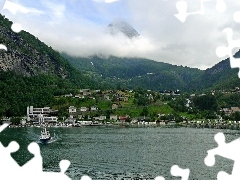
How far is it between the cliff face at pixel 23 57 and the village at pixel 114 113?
1330 inches

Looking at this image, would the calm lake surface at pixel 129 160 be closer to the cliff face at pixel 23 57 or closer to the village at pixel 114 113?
the village at pixel 114 113

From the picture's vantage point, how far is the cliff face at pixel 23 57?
162 meters

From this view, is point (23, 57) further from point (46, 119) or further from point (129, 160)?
point (129, 160)

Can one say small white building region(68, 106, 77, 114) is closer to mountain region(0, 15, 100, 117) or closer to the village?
the village

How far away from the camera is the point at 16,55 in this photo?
16675 cm

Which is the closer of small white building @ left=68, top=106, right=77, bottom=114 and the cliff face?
small white building @ left=68, top=106, right=77, bottom=114

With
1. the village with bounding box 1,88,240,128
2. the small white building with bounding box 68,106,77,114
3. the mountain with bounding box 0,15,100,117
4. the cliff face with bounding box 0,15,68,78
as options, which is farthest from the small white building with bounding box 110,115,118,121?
the cliff face with bounding box 0,15,68,78

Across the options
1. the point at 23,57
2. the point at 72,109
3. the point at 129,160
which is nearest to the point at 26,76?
the point at 23,57

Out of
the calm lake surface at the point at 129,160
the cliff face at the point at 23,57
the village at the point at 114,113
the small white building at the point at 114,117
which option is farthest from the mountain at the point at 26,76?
the calm lake surface at the point at 129,160

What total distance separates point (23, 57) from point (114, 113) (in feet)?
223

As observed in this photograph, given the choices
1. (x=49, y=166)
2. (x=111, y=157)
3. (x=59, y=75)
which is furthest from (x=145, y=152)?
(x=59, y=75)

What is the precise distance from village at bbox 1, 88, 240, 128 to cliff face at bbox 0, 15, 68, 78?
111ft

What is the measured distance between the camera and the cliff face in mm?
162500

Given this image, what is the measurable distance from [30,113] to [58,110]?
9.09 meters
